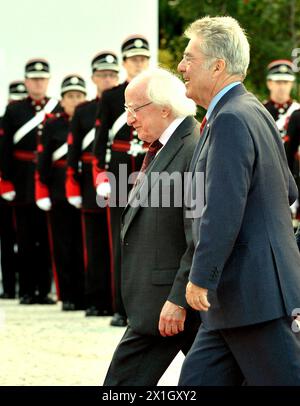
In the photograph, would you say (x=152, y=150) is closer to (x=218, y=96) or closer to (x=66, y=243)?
(x=218, y=96)

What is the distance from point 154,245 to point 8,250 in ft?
27.0

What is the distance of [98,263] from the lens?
11555 mm

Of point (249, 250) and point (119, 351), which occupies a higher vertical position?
point (249, 250)

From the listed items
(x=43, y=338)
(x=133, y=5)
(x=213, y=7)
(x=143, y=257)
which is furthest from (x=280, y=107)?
(x=213, y=7)

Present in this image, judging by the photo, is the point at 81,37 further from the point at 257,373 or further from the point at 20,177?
the point at 257,373

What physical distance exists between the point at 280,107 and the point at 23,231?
8.48 ft

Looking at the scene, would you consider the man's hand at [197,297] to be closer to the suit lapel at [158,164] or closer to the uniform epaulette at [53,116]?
the suit lapel at [158,164]

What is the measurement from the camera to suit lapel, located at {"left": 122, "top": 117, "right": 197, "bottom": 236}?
18.7 ft

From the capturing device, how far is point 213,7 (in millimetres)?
23312

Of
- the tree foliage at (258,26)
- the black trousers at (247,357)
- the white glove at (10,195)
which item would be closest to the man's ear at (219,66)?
the black trousers at (247,357)

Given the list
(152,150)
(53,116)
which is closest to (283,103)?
(53,116)

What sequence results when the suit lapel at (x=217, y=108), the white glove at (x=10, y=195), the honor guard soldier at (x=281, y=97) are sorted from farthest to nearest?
the white glove at (x=10, y=195) → the honor guard soldier at (x=281, y=97) → the suit lapel at (x=217, y=108)

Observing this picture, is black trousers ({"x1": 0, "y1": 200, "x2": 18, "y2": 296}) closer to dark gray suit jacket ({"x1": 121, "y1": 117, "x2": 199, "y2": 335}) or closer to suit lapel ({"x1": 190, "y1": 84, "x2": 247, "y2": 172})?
dark gray suit jacket ({"x1": 121, "y1": 117, "x2": 199, "y2": 335})

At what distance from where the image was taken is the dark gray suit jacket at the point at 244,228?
16.0 feet
